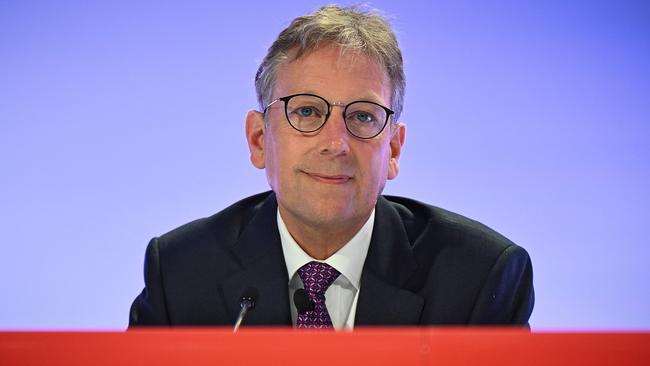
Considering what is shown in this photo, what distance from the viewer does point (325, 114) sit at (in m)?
1.87

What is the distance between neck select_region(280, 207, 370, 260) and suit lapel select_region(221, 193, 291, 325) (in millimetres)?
58

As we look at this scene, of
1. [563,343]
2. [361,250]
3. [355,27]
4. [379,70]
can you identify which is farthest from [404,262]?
[563,343]

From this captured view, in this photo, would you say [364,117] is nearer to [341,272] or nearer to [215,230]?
[341,272]

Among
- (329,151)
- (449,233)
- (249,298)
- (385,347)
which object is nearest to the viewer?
(385,347)

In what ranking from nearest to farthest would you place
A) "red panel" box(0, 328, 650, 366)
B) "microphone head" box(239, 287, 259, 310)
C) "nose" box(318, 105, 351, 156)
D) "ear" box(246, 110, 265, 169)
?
1. "red panel" box(0, 328, 650, 366)
2. "microphone head" box(239, 287, 259, 310)
3. "nose" box(318, 105, 351, 156)
4. "ear" box(246, 110, 265, 169)

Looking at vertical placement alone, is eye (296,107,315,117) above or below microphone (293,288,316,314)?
above

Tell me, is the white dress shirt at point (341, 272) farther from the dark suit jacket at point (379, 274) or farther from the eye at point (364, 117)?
the eye at point (364, 117)

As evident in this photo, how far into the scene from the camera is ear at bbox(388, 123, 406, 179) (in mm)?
2092

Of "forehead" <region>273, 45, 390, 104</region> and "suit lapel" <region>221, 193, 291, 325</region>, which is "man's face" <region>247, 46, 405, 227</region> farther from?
"suit lapel" <region>221, 193, 291, 325</region>

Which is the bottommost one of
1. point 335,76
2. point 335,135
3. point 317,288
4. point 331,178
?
point 317,288

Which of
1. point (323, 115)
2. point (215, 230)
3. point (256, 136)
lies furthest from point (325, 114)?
point (215, 230)

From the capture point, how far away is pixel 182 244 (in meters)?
2.13

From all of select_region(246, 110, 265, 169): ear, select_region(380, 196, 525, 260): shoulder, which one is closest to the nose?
select_region(246, 110, 265, 169): ear

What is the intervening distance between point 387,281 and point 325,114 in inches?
17.8
